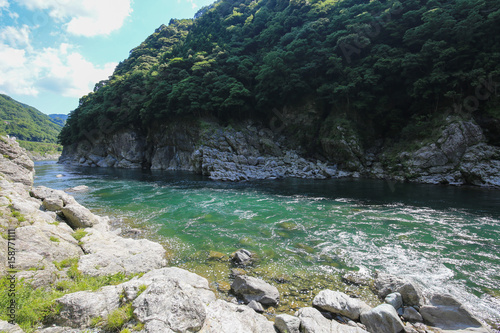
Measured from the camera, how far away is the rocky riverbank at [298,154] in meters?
22.9

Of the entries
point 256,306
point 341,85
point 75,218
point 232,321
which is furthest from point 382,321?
point 341,85

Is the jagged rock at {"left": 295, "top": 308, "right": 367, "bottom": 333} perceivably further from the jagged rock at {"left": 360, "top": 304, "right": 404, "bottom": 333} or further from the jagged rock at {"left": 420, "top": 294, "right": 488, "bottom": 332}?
the jagged rock at {"left": 420, "top": 294, "right": 488, "bottom": 332}

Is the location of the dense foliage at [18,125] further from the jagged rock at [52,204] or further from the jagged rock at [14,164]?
the jagged rock at [52,204]

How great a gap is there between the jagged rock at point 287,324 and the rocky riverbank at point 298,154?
25242 millimetres

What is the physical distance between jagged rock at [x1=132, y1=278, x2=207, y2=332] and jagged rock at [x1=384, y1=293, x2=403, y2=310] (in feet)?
15.9

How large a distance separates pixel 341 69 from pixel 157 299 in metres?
38.6

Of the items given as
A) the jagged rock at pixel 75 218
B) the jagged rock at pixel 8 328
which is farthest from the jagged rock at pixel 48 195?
the jagged rock at pixel 8 328

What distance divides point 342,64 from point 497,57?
17302 millimetres

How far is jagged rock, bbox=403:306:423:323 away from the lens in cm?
564

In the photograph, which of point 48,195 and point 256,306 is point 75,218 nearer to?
point 48,195

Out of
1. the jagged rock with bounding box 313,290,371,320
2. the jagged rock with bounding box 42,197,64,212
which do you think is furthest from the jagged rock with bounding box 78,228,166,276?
the jagged rock with bounding box 313,290,371,320

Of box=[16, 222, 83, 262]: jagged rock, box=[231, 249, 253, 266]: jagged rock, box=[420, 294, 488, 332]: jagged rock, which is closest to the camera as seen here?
box=[420, 294, 488, 332]: jagged rock

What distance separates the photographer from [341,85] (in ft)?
110

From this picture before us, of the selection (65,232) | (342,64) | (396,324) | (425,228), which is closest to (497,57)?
(342,64)
